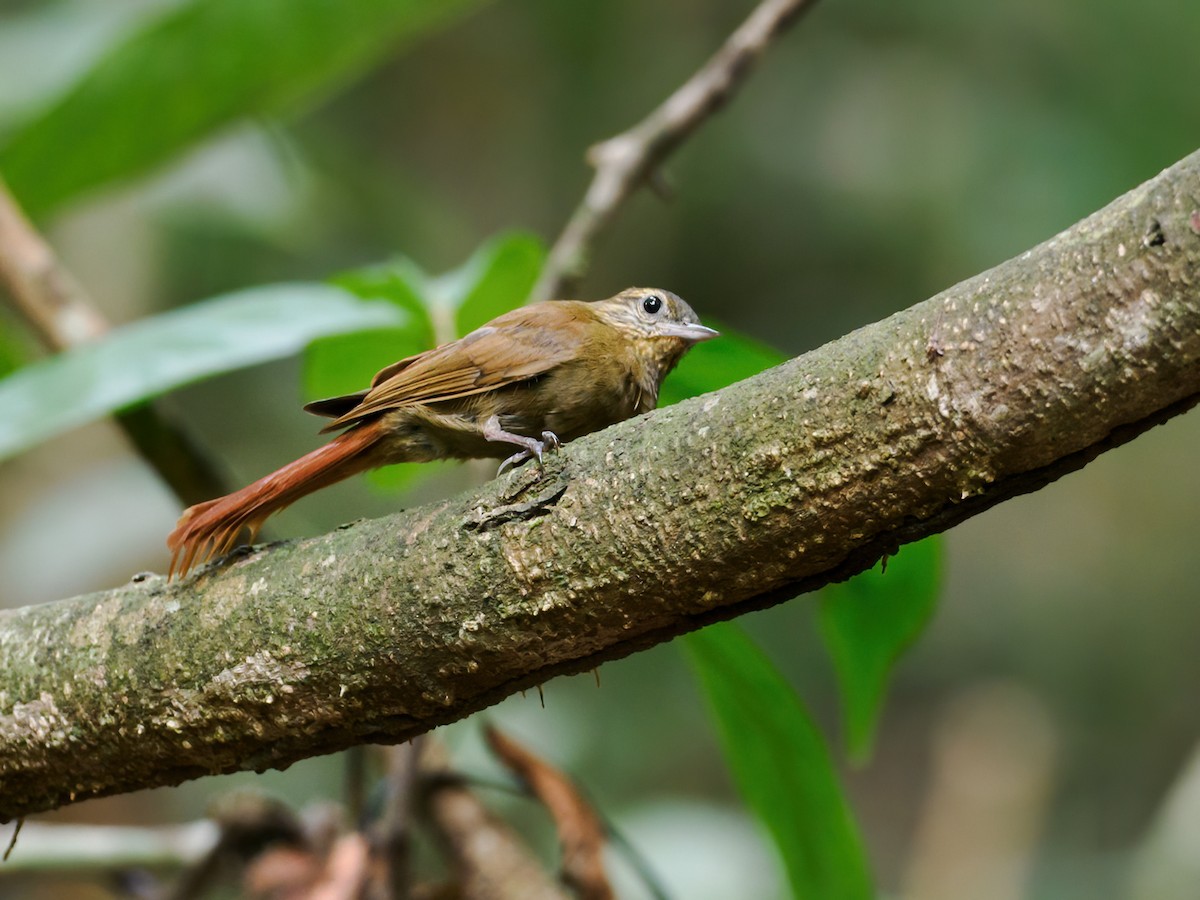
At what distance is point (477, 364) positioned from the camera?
2.13 m

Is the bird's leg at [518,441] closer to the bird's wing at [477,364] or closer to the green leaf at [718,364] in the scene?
the bird's wing at [477,364]

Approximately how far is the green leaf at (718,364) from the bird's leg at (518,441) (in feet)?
0.99

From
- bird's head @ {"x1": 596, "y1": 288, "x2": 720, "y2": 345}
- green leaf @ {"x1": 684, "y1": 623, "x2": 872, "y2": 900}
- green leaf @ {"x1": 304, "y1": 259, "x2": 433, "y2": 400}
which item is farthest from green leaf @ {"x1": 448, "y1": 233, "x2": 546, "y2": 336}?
green leaf @ {"x1": 684, "y1": 623, "x2": 872, "y2": 900}

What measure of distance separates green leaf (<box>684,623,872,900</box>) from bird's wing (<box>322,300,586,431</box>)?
→ 0.60m

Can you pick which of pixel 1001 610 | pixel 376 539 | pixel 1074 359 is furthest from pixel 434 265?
pixel 1074 359

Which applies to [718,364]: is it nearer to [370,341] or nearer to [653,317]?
[653,317]

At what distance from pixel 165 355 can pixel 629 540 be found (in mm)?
1174

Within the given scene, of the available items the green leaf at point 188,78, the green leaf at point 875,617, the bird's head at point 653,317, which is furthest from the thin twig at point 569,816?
the green leaf at point 188,78

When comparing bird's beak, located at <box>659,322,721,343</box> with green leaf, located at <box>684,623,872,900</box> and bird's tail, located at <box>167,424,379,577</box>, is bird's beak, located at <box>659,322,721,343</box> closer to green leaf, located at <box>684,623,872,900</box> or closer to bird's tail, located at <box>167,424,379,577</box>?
green leaf, located at <box>684,623,872,900</box>

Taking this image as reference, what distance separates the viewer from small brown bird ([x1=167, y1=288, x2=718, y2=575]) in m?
2.04

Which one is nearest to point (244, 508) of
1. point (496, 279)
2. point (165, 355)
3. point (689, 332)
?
point (165, 355)

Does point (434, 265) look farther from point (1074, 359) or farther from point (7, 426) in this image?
point (1074, 359)

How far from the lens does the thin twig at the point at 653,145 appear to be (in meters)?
2.86

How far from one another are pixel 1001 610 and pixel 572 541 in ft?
21.0
